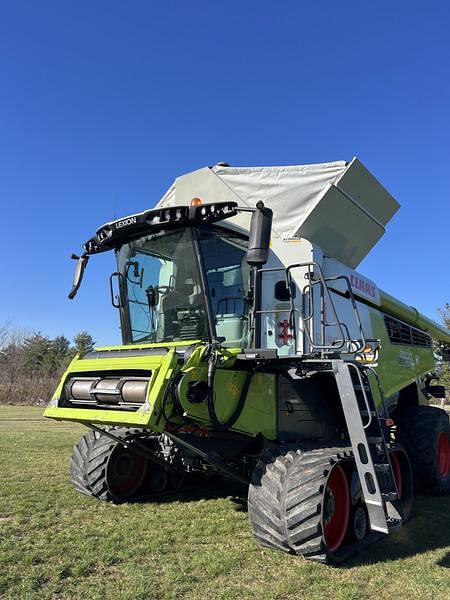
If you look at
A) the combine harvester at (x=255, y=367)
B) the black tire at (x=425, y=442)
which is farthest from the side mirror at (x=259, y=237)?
the black tire at (x=425, y=442)

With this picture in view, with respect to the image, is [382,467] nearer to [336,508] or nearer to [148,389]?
[336,508]

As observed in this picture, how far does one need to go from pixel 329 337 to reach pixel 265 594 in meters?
3.07

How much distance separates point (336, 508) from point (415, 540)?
105 centimetres

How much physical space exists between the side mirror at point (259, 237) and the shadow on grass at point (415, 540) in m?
2.66

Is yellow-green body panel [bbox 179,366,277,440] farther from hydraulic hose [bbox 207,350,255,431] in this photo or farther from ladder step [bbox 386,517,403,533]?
ladder step [bbox 386,517,403,533]

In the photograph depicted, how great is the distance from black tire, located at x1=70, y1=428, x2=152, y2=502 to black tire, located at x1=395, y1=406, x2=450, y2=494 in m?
3.83

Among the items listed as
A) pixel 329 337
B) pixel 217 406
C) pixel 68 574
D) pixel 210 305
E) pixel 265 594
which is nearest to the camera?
pixel 265 594

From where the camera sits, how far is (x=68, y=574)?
12.8 ft

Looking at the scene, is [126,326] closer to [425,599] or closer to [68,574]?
[68,574]

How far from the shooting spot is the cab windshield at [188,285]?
17.4 feet

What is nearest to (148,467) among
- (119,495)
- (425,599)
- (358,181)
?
(119,495)

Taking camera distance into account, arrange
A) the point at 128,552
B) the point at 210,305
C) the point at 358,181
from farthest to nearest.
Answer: the point at 358,181, the point at 210,305, the point at 128,552

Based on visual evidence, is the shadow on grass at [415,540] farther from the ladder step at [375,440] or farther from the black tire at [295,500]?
the ladder step at [375,440]

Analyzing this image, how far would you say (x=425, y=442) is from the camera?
24.6 feet
